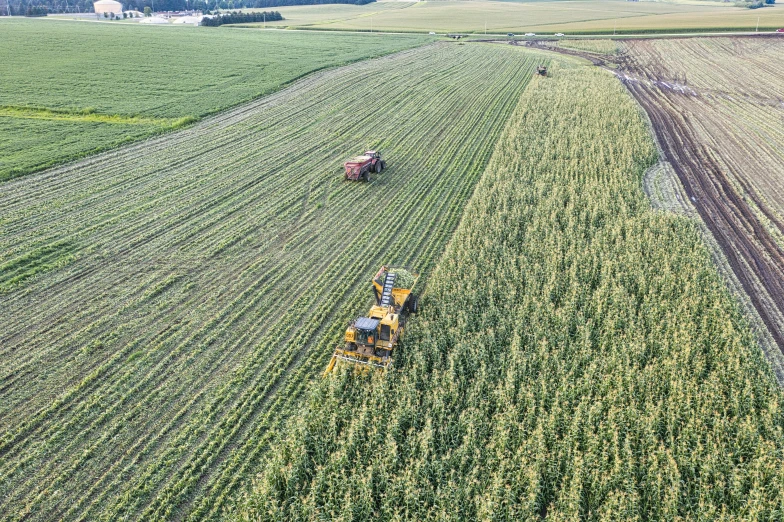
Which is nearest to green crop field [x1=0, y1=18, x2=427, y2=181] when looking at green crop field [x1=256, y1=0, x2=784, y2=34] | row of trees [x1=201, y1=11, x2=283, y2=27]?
row of trees [x1=201, y1=11, x2=283, y2=27]

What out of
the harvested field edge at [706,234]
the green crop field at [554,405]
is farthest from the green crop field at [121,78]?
the harvested field edge at [706,234]

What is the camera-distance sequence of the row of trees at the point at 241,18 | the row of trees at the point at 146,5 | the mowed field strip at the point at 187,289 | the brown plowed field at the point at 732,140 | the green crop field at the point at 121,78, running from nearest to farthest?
the mowed field strip at the point at 187,289 → the brown plowed field at the point at 732,140 → the green crop field at the point at 121,78 → the row of trees at the point at 241,18 → the row of trees at the point at 146,5

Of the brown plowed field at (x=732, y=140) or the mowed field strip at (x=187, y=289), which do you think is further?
the brown plowed field at (x=732, y=140)

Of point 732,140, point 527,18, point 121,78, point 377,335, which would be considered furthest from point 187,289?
point 527,18

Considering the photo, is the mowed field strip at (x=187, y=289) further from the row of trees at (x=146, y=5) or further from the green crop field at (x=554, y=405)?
the row of trees at (x=146, y=5)

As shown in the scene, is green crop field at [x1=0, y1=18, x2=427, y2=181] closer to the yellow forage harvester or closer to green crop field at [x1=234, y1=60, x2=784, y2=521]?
the yellow forage harvester

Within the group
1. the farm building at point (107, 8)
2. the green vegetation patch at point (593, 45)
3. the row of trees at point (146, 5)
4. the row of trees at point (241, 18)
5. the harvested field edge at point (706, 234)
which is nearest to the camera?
the harvested field edge at point (706, 234)
